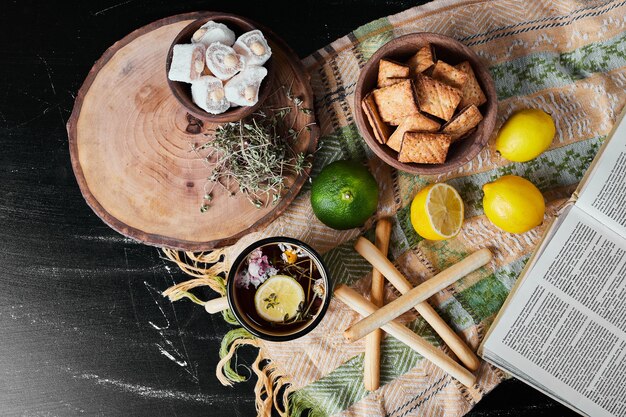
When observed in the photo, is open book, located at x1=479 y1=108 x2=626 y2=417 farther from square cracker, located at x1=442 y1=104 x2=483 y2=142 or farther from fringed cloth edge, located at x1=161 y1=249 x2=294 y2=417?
fringed cloth edge, located at x1=161 y1=249 x2=294 y2=417

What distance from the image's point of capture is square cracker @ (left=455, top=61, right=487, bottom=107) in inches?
55.8

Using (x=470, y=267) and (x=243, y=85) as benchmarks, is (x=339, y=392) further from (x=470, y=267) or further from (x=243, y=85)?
(x=243, y=85)

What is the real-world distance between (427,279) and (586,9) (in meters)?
0.88

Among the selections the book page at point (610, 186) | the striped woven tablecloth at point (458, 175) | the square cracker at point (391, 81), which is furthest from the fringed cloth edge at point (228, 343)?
the book page at point (610, 186)

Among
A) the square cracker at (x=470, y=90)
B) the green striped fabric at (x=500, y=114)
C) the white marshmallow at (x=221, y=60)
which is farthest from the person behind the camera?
the green striped fabric at (x=500, y=114)

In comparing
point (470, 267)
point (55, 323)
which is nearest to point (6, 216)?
point (55, 323)

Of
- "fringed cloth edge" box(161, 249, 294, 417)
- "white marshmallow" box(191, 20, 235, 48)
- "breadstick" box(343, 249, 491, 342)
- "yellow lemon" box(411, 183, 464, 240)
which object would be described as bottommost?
"fringed cloth edge" box(161, 249, 294, 417)

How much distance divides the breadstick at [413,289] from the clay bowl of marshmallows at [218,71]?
0.54m

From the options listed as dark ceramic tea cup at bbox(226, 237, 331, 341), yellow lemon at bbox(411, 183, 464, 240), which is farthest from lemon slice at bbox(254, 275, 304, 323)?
yellow lemon at bbox(411, 183, 464, 240)

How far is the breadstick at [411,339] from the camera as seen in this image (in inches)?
60.9

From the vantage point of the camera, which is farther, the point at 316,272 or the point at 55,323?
the point at 55,323

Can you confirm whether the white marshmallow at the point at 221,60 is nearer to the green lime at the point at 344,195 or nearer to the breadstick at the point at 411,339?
the green lime at the point at 344,195

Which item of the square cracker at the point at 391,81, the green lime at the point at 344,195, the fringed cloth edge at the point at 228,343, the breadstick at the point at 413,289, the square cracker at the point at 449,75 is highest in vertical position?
the square cracker at the point at 449,75

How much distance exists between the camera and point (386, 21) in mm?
1640
